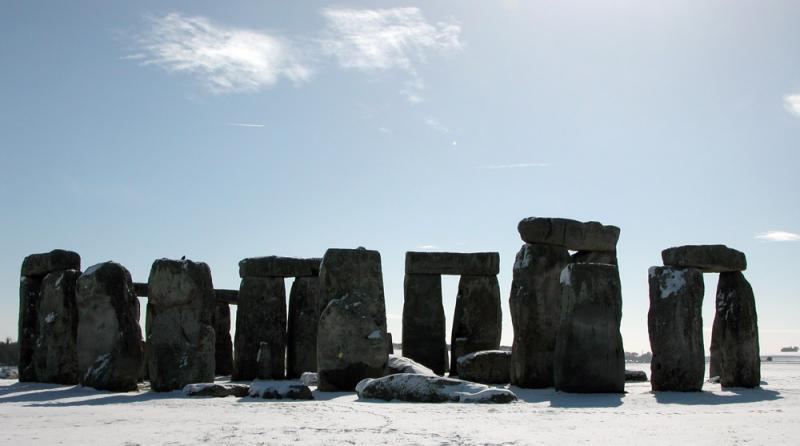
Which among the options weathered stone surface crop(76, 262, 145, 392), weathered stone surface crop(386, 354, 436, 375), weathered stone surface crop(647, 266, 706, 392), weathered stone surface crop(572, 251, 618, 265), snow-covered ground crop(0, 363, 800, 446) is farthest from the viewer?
weathered stone surface crop(572, 251, 618, 265)

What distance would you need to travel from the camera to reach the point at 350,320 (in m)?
12.2

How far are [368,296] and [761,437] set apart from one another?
6.56 m

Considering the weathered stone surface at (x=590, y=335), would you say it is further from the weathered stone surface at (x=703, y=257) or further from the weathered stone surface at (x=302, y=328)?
the weathered stone surface at (x=302, y=328)

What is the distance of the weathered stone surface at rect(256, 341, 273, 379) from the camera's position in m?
16.6

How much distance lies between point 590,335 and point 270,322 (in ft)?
25.1

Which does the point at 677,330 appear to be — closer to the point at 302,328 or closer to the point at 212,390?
the point at 212,390

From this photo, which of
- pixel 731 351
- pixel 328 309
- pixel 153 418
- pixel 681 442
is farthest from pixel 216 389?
pixel 731 351

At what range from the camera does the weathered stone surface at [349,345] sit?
12062 mm

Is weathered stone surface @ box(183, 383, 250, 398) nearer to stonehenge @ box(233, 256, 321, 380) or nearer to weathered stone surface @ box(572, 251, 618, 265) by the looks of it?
stonehenge @ box(233, 256, 321, 380)

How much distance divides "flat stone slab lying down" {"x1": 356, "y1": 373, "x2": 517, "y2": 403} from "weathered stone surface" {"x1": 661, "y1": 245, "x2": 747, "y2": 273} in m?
4.08

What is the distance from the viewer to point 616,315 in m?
11.4

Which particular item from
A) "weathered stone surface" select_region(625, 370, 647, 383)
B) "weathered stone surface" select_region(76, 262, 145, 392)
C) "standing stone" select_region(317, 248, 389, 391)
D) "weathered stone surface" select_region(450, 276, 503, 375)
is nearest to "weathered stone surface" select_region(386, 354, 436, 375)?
"standing stone" select_region(317, 248, 389, 391)

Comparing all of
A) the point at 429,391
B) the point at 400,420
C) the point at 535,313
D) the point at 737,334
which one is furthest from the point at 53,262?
the point at 737,334

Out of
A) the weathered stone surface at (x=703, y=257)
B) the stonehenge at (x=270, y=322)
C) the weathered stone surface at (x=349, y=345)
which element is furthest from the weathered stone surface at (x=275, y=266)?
the weathered stone surface at (x=703, y=257)
